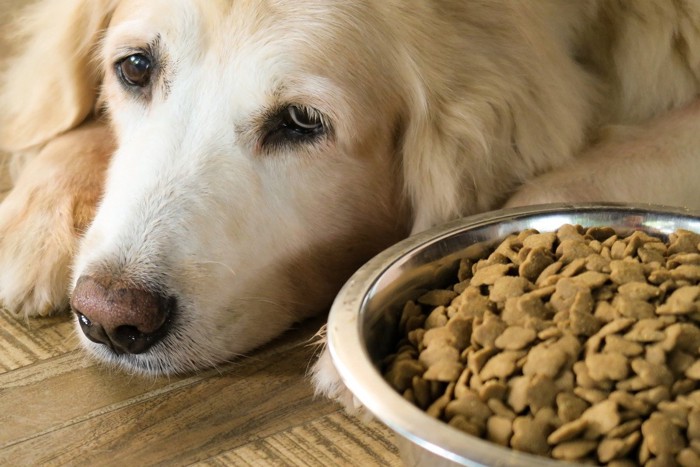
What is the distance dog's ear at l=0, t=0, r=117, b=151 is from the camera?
192 cm

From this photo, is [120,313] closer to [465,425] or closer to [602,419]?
[465,425]

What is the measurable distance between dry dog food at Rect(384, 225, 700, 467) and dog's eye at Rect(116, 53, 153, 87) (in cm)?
71

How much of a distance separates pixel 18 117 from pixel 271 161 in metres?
0.87

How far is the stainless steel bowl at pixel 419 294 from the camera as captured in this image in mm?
935

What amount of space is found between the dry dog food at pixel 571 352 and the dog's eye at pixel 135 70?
2.33 feet

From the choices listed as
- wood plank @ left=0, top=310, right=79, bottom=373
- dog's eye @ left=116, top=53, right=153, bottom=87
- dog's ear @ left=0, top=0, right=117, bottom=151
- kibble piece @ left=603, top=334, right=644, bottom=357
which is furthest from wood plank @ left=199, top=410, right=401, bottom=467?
dog's ear @ left=0, top=0, right=117, bottom=151

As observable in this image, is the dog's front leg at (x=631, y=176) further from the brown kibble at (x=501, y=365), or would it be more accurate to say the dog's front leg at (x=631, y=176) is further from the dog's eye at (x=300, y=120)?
the brown kibble at (x=501, y=365)

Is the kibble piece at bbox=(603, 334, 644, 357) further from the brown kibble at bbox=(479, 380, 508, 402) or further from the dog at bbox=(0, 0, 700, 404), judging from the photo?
the dog at bbox=(0, 0, 700, 404)

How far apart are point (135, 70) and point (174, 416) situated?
670 mm

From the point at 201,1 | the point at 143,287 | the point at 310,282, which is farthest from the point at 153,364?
the point at 201,1

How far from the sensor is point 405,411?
0.98 metres

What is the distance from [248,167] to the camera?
157cm

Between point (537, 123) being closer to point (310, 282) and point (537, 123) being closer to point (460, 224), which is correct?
point (460, 224)

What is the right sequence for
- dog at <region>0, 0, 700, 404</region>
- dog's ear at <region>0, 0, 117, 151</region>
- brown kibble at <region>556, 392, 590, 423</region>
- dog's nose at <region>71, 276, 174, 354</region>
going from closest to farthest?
brown kibble at <region>556, 392, 590, 423</region> → dog's nose at <region>71, 276, 174, 354</region> → dog at <region>0, 0, 700, 404</region> → dog's ear at <region>0, 0, 117, 151</region>
